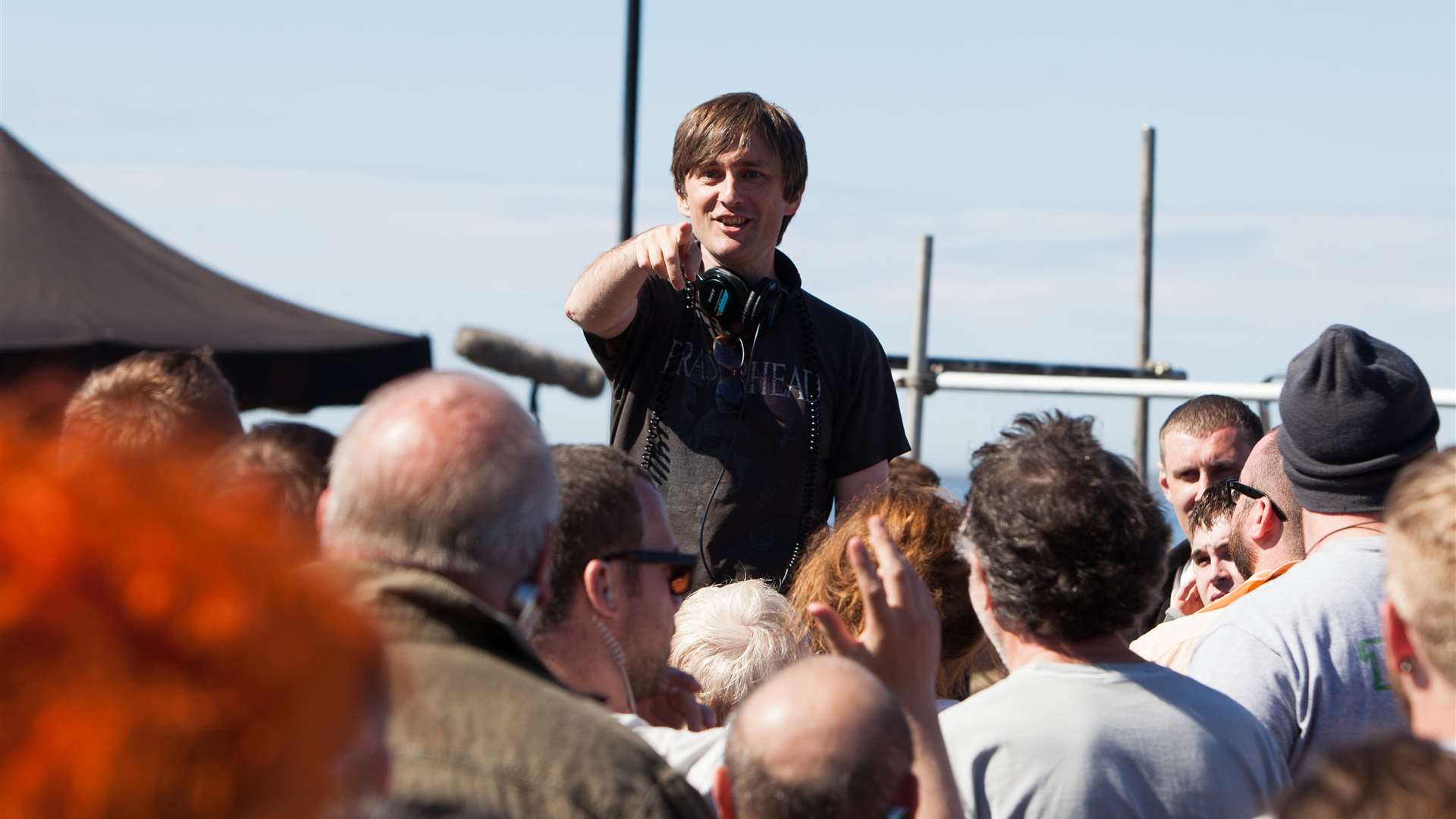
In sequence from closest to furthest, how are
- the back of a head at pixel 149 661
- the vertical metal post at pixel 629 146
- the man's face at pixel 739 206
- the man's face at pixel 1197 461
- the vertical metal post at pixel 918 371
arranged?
1. the back of a head at pixel 149 661
2. the man's face at pixel 739 206
3. the man's face at pixel 1197 461
4. the vertical metal post at pixel 918 371
5. the vertical metal post at pixel 629 146

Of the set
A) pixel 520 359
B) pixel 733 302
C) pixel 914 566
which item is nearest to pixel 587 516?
pixel 914 566

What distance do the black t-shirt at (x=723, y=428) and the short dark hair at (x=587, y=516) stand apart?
4.51 ft

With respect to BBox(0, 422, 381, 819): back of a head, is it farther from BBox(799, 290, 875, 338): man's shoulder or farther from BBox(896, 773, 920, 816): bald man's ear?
BBox(799, 290, 875, 338): man's shoulder

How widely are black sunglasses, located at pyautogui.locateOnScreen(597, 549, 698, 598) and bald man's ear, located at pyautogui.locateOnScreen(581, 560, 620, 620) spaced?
0.08ft

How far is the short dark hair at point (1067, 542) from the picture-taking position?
8.56ft

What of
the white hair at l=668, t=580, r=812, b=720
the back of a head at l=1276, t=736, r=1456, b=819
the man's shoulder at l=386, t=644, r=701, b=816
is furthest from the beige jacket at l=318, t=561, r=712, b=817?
the white hair at l=668, t=580, r=812, b=720

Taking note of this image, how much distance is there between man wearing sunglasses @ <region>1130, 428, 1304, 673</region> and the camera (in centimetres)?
379

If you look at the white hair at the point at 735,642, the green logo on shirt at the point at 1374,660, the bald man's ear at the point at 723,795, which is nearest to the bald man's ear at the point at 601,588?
the bald man's ear at the point at 723,795

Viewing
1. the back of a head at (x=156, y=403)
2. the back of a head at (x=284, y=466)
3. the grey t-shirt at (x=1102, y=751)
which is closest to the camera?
the grey t-shirt at (x=1102, y=751)

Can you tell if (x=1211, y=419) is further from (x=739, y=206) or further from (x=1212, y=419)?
(x=739, y=206)

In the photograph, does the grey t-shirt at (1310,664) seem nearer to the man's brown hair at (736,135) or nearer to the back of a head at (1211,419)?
the man's brown hair at (736,135)

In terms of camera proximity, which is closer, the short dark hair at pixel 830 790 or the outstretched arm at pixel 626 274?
the short dark hair at pixel 830 790

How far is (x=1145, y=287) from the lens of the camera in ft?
53.1

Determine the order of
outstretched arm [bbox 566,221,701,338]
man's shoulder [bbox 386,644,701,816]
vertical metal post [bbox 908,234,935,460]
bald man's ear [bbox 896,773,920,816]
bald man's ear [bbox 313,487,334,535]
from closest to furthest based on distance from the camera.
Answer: man's shoulder [bbox 386,644,701,816], bald man's ear [bbox 896,773,920,816], bald man's ear [bbox 313,487,334,535], outstretched arm [bbox 566,221,701,338], vertical metal post [bbox 908,234,935,460]
